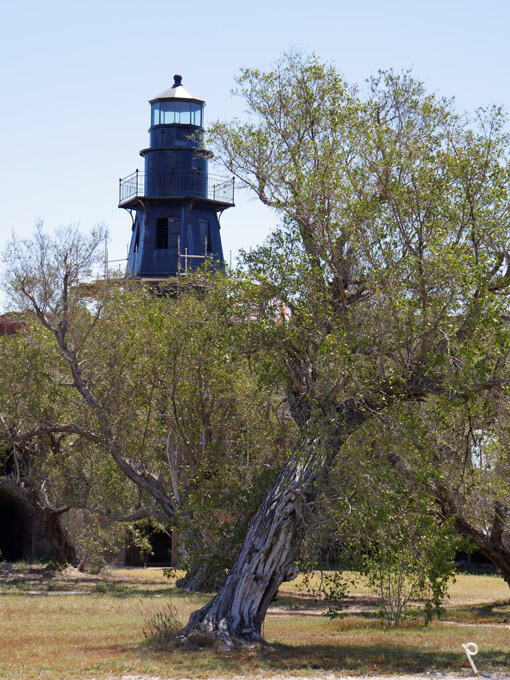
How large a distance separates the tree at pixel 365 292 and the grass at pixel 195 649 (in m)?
1.52

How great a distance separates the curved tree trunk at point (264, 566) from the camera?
49.7 feet

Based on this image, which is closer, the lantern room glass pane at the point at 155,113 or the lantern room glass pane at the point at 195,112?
the lantern room glass pane at the point at 195,112

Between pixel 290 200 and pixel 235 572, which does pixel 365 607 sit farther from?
pixel 290 200

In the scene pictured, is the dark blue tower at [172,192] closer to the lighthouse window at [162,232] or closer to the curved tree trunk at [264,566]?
the lighthouse window at [162,232]

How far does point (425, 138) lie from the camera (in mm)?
16547

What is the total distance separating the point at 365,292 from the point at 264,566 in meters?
5.31

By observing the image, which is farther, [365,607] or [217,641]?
[365,607]

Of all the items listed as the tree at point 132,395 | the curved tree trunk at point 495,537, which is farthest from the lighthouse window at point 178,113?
the curved tree trunk at point 495,537

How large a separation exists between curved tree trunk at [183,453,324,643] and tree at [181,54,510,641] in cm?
2

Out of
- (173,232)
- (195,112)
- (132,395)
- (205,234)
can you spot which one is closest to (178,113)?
(195,112)

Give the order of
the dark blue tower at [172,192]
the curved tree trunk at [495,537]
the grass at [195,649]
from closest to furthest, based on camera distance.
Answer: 1. the grass at [195,649]
2. the curved tree trunk at [495,537]
3. the dark blue tower at [172,192]

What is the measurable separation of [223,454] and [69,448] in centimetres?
773

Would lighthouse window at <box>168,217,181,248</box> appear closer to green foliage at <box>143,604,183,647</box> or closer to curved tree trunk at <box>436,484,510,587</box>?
curved tree trunk at <box>436,484,510,587</box>

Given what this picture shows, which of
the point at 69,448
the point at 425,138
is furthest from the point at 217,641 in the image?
the point at 69,448
